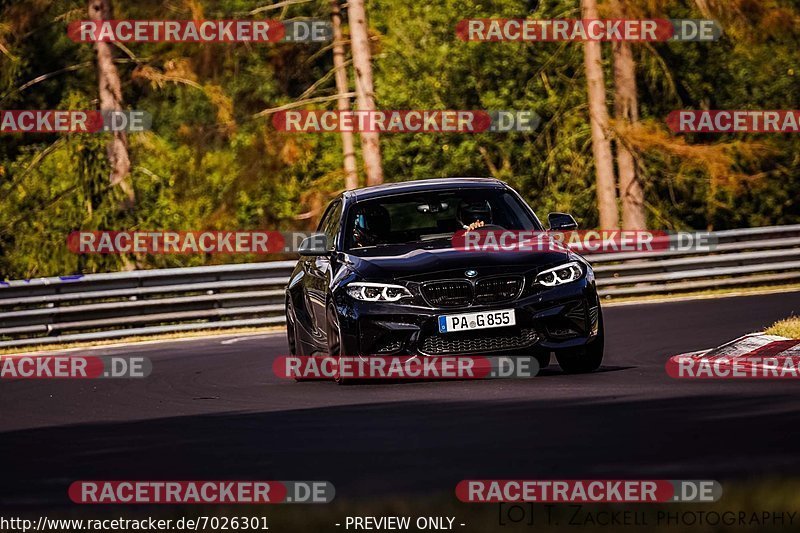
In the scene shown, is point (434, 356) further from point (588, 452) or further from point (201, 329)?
point (201, 329)

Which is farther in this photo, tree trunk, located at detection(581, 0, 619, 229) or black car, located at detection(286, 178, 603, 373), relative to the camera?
tree trunk, located at detection(581, 0, 619, 229)

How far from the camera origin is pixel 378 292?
39.8ft

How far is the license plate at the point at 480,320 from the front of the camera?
11.9 m

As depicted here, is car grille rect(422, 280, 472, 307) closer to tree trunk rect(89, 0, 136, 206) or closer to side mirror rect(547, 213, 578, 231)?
side mirror rect(547, 213, 578, 231)

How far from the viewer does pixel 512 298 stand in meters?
12.0

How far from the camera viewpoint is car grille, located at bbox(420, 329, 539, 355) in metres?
12.0

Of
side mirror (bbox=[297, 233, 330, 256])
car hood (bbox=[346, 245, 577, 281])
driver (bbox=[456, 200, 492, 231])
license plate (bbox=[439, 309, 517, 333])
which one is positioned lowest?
license plate (bbox=[439, 309, 517, 333])

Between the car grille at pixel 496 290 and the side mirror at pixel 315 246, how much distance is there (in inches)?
67.3

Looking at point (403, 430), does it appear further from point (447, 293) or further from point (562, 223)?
point (562, 223)
